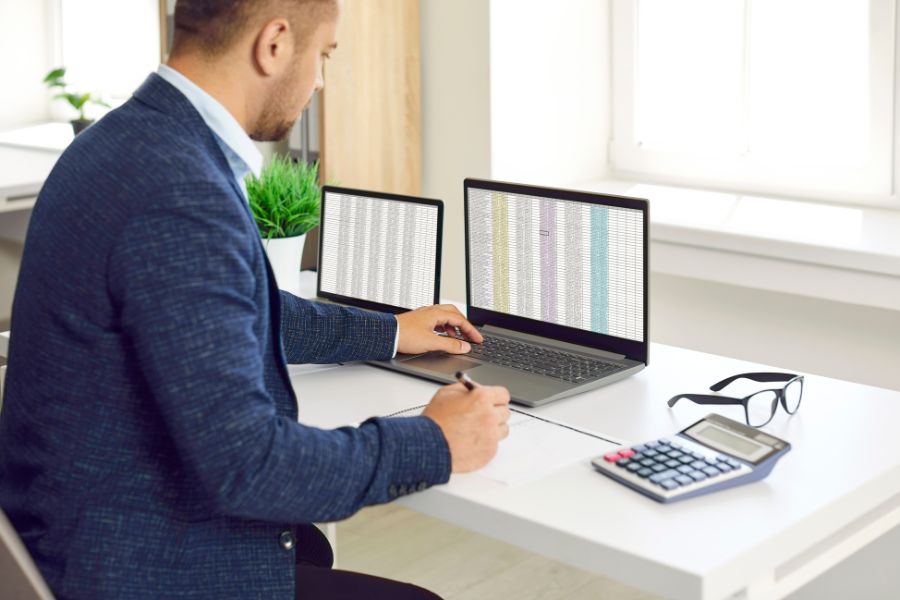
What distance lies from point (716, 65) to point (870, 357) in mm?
955

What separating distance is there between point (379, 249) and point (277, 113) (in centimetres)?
85

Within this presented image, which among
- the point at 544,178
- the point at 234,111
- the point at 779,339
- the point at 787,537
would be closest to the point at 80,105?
the point at 544,178

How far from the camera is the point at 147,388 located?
127 cm

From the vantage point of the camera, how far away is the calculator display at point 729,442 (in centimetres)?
146

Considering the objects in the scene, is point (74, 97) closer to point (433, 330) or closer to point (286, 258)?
point (286, 258)

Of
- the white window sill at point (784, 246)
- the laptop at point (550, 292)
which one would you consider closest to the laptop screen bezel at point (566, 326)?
the laptop at point (550, 292)

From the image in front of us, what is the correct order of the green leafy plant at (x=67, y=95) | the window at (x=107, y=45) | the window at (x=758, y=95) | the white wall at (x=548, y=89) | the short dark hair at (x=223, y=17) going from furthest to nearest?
the green leafy plant at (x=67, y=95), the window at (x=107, y=45), the white wall at (x=548, y=89), the window at (x=758, y=95), the short dark hair at (x=223, y=17)

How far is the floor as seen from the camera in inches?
110

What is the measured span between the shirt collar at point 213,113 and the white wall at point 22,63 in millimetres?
2900

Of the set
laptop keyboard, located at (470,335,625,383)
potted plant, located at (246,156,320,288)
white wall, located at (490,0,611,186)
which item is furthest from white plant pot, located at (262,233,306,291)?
white wall, located at (490,0,611,186)

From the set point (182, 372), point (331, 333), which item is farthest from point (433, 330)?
point (182, 372)

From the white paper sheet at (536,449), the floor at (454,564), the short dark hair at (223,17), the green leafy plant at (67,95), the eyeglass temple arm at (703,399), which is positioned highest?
the green leafy plant at (67,95)

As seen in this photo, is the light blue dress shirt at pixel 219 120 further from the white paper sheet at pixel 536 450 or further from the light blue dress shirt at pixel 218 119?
the white paper sheet at pixel 536 450

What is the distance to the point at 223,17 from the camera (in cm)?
132
